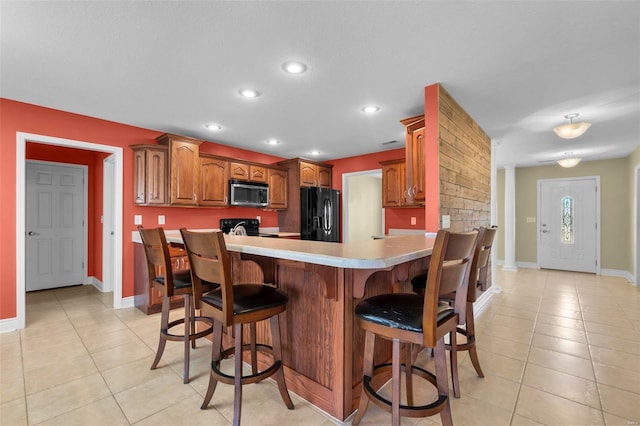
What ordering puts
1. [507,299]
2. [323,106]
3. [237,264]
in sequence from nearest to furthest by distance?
[237,264]
[323,106]
[507,299]

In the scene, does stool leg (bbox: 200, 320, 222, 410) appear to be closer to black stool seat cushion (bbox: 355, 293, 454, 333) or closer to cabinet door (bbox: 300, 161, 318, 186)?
black stool seat cushion (bbox: 355, 293, 454, 333)

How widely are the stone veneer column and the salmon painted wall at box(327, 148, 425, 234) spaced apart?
9.08 feet

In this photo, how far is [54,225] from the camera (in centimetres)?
454

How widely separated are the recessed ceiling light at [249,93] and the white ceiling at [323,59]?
95 millimetres

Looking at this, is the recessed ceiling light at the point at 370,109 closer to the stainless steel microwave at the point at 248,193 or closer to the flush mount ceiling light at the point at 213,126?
the flush mount ceiling light at the point at 213,126

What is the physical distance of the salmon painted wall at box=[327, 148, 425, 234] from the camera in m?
4.93

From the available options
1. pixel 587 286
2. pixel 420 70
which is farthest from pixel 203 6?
pixel 587 286

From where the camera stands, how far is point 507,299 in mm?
4125

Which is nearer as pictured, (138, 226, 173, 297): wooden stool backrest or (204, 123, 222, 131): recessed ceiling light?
(138, 226, 173, 297): wooden stool backrest

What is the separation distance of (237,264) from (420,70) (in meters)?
2.18

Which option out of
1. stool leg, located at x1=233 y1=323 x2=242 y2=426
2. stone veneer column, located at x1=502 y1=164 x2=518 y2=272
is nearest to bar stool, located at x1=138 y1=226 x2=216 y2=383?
stool leg, located at x1=233 y1=323 x2=242 y2=426

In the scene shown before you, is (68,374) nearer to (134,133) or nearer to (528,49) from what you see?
(134,133)

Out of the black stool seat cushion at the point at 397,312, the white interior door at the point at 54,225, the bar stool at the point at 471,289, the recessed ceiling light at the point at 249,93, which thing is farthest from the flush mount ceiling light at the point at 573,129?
the white interior door at the point at 54,225

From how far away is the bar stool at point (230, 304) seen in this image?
4.71ft
